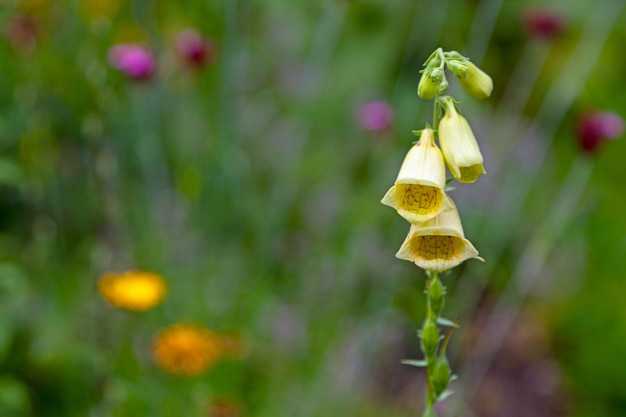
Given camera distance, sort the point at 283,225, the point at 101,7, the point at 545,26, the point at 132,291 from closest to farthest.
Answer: the point at 132,291
the point at 545,26
the point at 283,225
the point at 101,7

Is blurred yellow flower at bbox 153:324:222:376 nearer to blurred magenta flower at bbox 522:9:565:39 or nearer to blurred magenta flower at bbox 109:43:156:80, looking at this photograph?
blurred magenta flower at bbox 109:43:156:80

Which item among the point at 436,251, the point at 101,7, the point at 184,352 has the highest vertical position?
the point at 436,251

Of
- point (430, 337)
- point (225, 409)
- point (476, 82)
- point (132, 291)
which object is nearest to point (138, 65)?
point (132, 291)

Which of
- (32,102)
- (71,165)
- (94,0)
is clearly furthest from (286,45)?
(32,102)

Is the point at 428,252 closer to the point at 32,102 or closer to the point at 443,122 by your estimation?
the point at 443,122

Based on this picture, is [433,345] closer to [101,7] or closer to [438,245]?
[438,245]

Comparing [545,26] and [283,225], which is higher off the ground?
[545,26]

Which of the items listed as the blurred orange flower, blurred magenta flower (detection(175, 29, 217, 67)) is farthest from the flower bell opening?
blurred magenta flower (detection(175, 29, 217, 67))

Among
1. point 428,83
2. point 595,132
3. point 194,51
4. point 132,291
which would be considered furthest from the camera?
point 194,51

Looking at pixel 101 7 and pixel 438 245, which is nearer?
pixel 438 245
